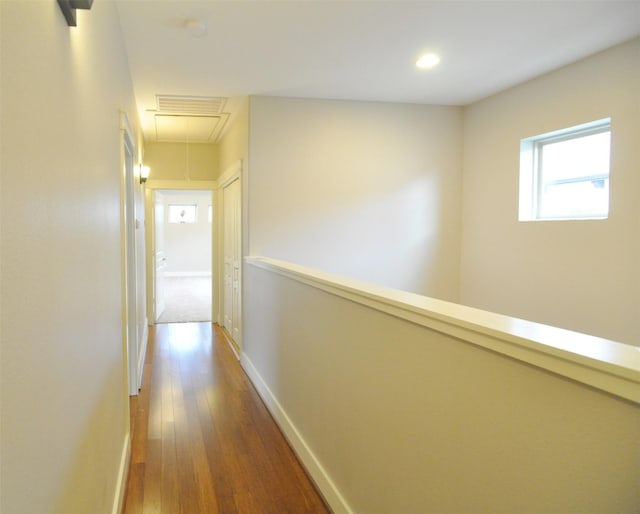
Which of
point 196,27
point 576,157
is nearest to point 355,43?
point 196,27

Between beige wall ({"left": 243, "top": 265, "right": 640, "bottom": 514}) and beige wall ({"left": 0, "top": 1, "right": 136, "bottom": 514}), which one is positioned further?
beige wall ({"left": 243, "top": 265, "right": 640, "bottom": 514})

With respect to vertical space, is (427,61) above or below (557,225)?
above

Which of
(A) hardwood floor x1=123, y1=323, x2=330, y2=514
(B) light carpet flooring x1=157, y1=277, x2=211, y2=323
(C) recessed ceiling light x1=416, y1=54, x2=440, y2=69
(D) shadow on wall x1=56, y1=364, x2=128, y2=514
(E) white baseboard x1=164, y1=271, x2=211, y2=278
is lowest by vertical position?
(A) hardwood floor x1=123, y1=323, x2=330, y2=514

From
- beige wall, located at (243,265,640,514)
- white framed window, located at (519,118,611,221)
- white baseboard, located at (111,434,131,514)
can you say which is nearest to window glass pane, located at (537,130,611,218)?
white framed window, located at (519,118,611,221)

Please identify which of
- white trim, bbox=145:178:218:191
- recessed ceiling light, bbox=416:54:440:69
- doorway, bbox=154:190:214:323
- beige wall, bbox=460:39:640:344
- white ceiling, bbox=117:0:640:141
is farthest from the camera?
doorway, bbox=154:190:214:323

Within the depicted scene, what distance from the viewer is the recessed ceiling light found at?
3400 mm

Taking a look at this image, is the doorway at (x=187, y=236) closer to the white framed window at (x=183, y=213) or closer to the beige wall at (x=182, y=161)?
the white framed window at (x=183, y=213)

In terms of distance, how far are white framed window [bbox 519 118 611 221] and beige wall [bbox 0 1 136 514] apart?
3259mm

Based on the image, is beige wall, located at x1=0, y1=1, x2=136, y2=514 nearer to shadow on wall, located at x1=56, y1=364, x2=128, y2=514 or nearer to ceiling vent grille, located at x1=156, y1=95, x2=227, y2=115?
shadow on wall, located at x1=56, y1=364, x2=128, y2=514

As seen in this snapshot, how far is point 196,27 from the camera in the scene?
9.39ft

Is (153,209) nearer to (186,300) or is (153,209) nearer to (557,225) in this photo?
(186,300)

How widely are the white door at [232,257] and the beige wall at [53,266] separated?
317 centimetres

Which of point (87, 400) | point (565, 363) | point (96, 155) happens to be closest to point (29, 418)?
point (87, 400)

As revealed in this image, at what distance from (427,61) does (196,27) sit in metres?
1.66
